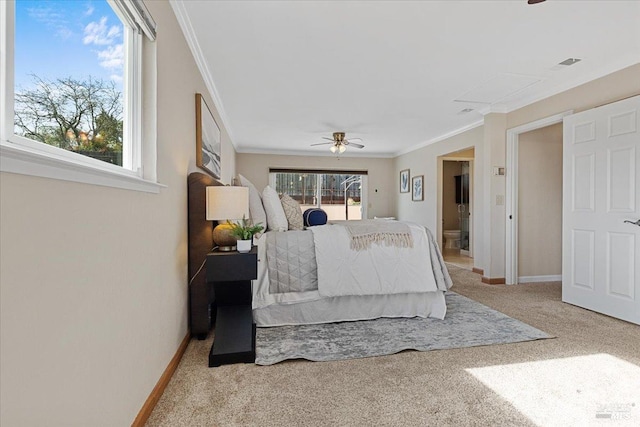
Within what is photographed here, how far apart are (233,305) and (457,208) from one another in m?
7.02

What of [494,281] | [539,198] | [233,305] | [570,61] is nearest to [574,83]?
[570,61]

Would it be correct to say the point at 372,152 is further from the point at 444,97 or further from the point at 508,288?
the point at 508,288

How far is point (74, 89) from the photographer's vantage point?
109cm

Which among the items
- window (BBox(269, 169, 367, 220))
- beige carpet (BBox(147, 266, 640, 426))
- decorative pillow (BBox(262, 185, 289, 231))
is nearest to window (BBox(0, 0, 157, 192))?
beige carpet (BBox(147, 266, 640, 426))

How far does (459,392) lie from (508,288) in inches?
114

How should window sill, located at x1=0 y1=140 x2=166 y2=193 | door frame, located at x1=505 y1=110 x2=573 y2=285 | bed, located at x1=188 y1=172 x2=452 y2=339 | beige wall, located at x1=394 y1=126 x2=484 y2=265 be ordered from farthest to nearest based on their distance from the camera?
beige wall, located at x1=394 y1=126 x2=484 y2=265, door frame, located at x1=505 y1=110 x2=573 y2=285, bed, located at x1=188 y1=172 x2=452 y2=339, window sill, located at x1=0 y1=140 x2=166 y2=193

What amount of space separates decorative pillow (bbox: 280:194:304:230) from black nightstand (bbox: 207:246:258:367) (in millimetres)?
765

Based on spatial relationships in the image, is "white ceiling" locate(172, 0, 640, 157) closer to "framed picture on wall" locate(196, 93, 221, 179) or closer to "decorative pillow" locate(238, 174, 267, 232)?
"framed picture on wall" locate(196, 93, 221, 179)

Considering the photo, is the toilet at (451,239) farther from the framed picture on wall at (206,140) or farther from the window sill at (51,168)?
the window sill at (51,168)

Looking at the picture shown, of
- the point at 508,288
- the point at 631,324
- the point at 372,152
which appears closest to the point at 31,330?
the point at 631,324

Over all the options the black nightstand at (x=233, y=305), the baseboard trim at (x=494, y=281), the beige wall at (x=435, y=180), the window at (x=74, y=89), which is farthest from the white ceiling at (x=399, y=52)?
the baseboard trim at (x=494, y=281)

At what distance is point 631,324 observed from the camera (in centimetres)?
282

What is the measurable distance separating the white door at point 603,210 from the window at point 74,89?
147 inches

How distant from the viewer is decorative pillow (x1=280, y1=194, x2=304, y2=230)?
3174 millimetres
